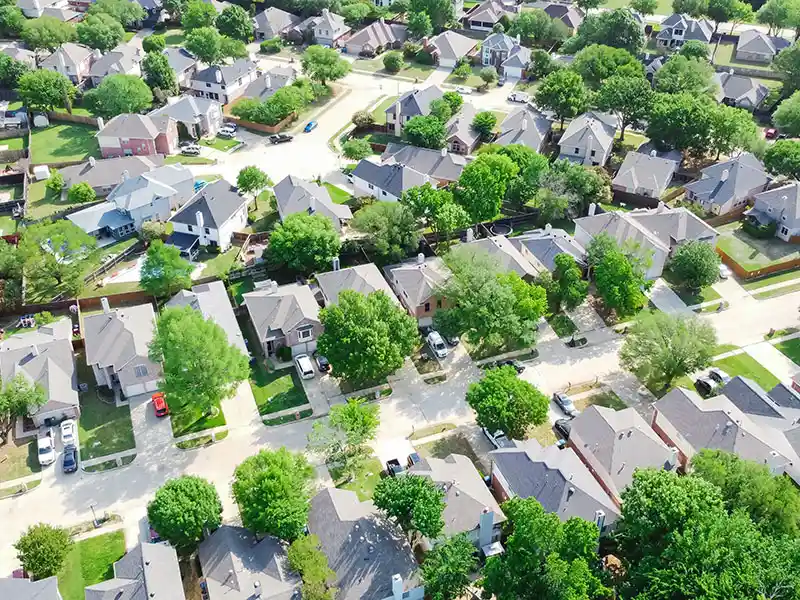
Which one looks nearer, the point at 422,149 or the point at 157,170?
the point at 157,170

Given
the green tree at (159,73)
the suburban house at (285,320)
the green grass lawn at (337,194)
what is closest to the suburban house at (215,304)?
the suburban house at (285,320)

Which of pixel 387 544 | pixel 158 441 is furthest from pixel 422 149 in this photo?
pixel 387 544

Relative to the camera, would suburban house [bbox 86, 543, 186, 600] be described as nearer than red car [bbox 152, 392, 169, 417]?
Yes

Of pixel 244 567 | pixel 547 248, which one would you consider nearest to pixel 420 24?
pixel 547 248

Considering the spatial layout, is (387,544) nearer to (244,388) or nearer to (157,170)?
(244,388)

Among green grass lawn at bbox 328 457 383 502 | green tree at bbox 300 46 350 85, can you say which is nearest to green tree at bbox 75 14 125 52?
green tree at bbox 300 46 350 85

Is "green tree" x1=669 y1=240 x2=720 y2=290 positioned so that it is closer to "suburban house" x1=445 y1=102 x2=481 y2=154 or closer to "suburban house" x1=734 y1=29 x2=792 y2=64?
"suburban house" x1=445 y1=102 x2=481 y2=154

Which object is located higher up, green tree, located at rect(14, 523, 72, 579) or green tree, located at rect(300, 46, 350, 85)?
green tree, located at rect(300, 46, 350, 85)
